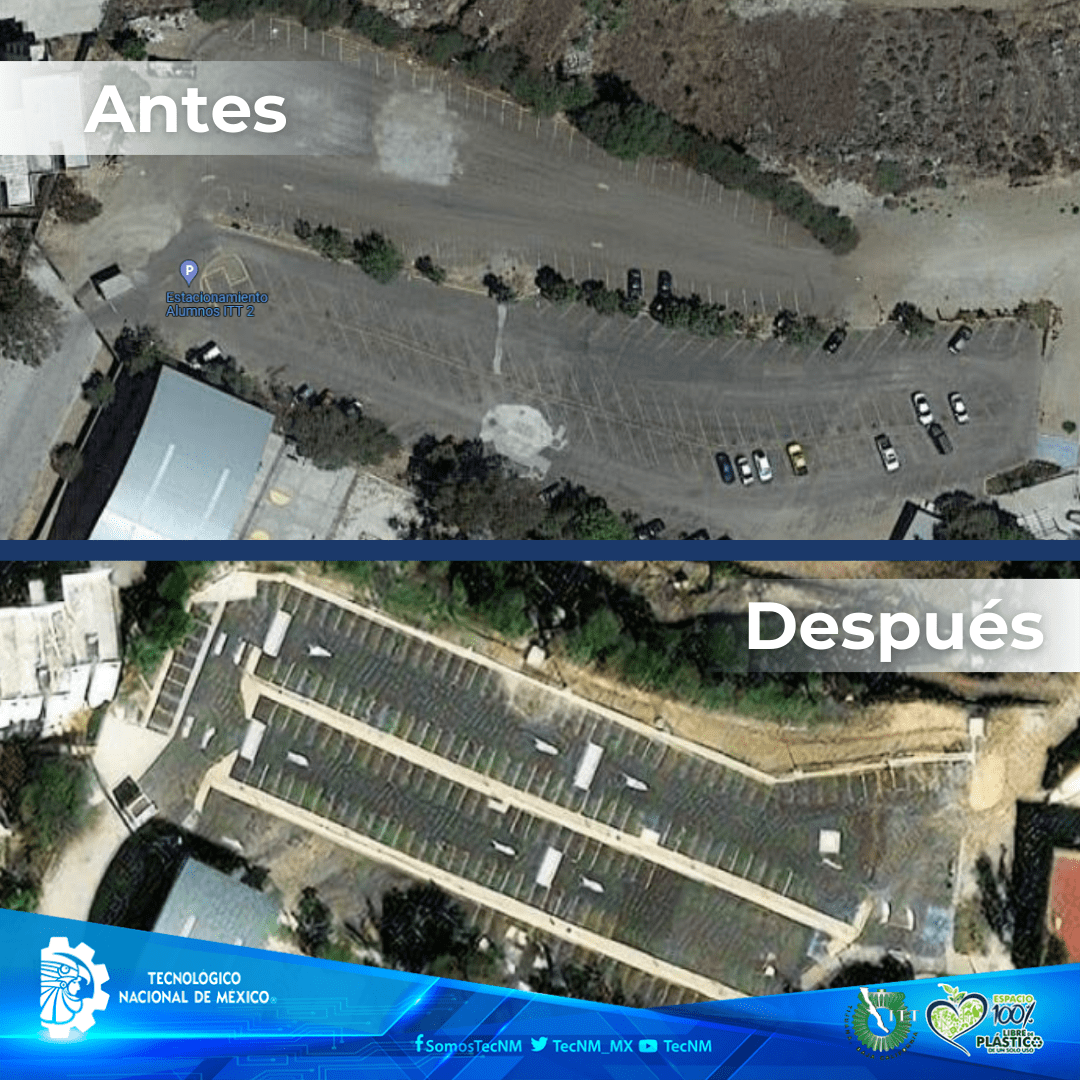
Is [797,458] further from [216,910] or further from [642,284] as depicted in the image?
[216,910]

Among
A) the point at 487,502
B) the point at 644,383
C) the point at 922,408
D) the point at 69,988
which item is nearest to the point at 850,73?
the point at 922,408

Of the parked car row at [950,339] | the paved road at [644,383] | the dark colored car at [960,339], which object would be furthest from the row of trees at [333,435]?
the dark colored car at [960,339]

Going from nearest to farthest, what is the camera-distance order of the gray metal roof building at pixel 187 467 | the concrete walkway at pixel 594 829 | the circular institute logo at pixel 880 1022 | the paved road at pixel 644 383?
the concrete walkway at pixel 594 829 < the circular institute logo at pixel 880 1022 < the gray metal roof building at pixel 187 467 < the paved road at pixel 644 383

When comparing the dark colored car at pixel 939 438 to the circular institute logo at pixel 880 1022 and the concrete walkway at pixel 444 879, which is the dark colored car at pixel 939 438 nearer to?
the circular institute logo at pixel 880 1022

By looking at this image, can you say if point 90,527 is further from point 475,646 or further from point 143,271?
point 475,646

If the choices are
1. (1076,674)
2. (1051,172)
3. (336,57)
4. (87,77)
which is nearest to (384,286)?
(336,57)

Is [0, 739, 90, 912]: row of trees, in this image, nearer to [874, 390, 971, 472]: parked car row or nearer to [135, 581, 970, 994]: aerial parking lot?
[135, 581, 970, 994]: aerial parking lot

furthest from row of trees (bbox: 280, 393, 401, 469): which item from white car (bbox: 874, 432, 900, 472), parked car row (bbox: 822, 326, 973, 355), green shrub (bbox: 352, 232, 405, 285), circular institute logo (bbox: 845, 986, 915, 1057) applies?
circular institute logo (bbox: 845, 986, 915, 1057)
